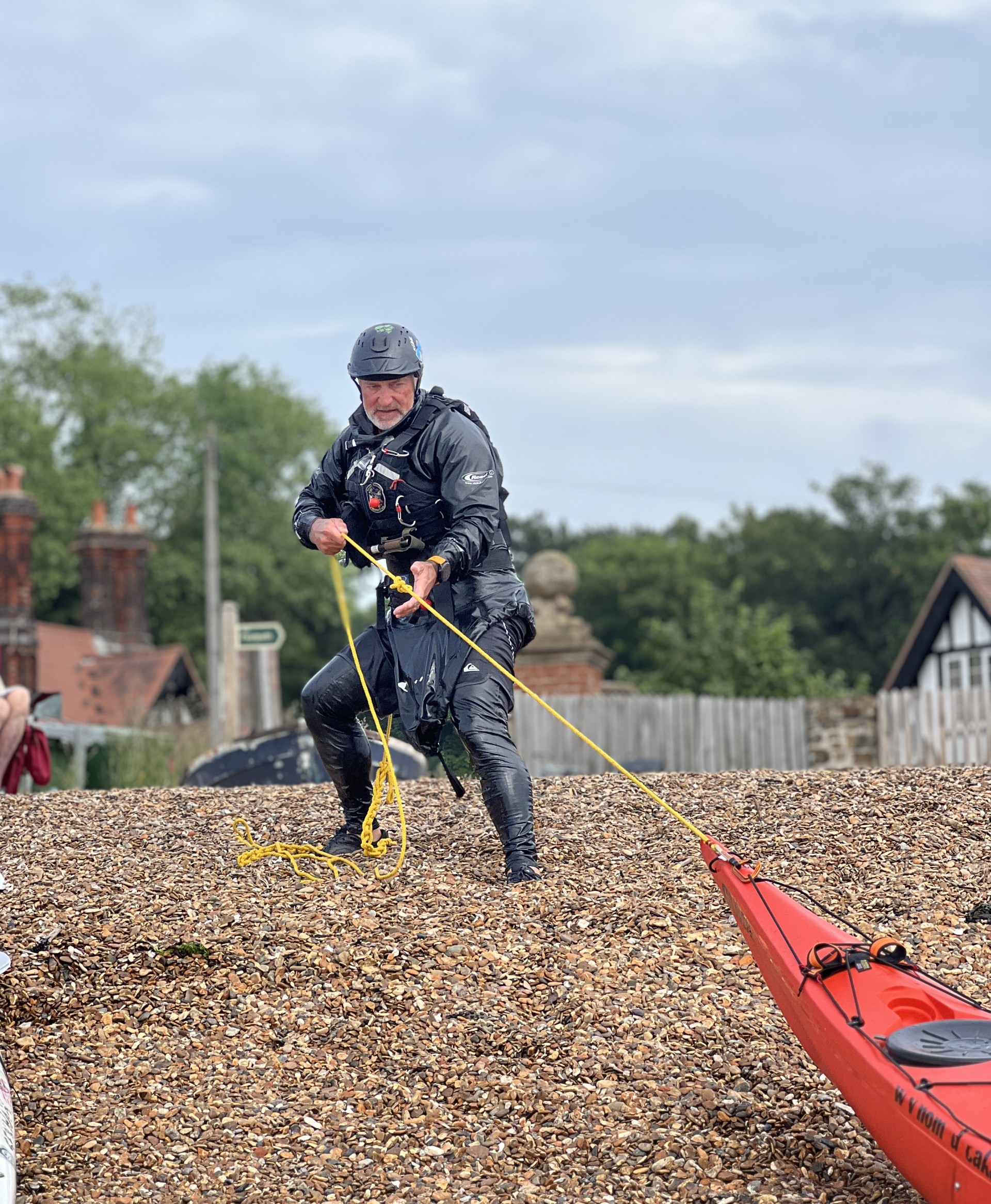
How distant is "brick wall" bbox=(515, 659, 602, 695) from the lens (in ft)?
56.0

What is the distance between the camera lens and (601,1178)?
3.64 meters

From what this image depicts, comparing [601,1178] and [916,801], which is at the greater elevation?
[916,801]

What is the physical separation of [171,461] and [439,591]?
43006 millimetres

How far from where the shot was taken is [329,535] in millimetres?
5574

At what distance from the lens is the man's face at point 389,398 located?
5.55 m

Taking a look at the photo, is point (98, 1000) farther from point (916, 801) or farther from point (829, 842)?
point (916, 801)

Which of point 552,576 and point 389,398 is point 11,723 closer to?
point 389,398

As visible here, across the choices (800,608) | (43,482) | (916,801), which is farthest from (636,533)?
(916,801)

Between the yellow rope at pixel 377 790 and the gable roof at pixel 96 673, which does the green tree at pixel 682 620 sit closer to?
the gable roof at pixel 96 673

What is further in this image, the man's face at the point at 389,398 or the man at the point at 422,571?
the man's face at the point at 389,398

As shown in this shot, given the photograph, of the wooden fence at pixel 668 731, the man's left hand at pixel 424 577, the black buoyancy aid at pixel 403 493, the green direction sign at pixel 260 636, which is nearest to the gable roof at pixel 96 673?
the wooden fence at pixel 668 731

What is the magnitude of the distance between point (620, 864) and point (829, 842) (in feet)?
2.86

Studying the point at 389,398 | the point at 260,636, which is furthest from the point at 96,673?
the point at 389,398

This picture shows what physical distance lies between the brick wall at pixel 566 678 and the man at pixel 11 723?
343 inches
